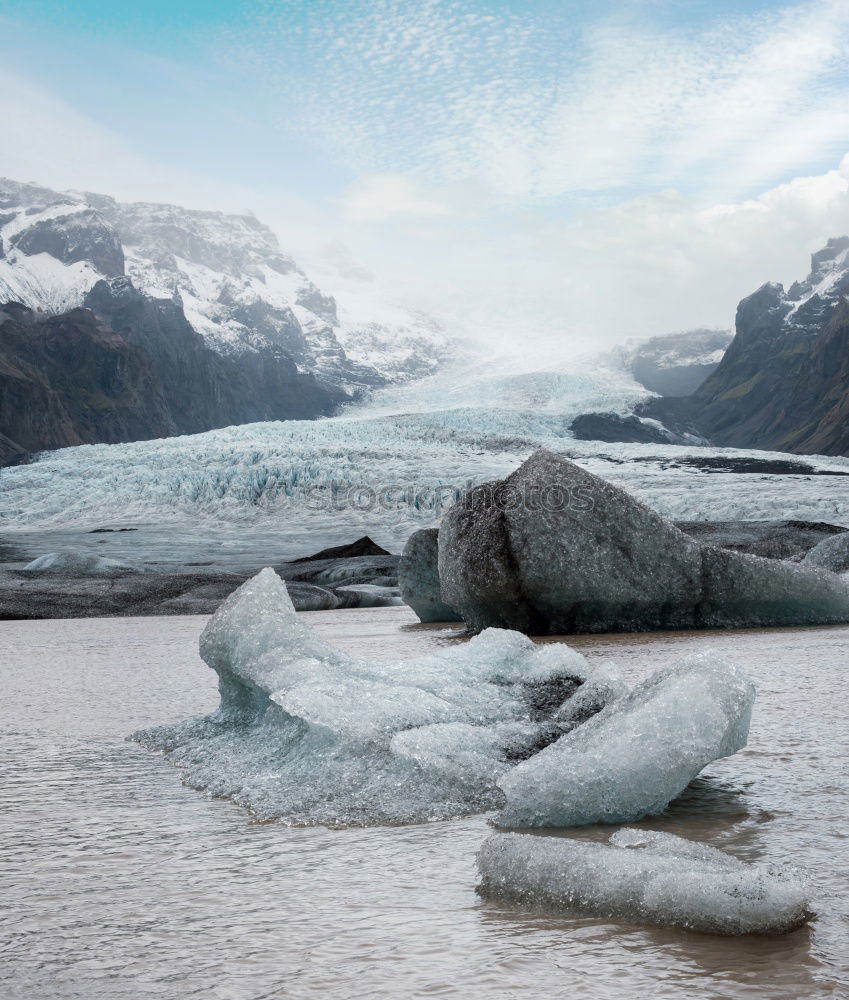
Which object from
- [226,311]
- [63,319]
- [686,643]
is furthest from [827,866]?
[226,311]

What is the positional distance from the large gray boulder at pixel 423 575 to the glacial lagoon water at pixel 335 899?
17.7ft

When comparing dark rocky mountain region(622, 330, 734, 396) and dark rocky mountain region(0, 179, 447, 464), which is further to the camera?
dark rocky mountain region(622, 330, 734, 396)

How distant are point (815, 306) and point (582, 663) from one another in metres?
118

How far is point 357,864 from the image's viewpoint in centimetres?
187

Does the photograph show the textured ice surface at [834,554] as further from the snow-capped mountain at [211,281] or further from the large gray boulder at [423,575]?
the snow-capped mountain at [211,281]

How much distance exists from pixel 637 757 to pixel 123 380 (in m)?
84.2

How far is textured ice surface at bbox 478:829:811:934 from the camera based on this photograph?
146 cm

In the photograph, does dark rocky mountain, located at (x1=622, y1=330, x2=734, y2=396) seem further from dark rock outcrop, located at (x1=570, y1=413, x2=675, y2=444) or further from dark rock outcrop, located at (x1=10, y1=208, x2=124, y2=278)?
dark rock outcrop, located at (x1=570, y1=413, x2=675, y2=444)

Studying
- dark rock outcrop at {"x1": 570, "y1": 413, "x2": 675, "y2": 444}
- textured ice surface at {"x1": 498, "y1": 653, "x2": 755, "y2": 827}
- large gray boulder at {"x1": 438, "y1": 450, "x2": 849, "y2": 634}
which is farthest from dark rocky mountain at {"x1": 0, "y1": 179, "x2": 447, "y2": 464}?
textured ice surface at {"x1": 498, "y1": 653, "x2": 755, "y2": 827}

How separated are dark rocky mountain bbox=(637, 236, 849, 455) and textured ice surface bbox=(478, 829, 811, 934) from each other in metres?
71.2

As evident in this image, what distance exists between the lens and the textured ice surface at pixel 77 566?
13608 mm

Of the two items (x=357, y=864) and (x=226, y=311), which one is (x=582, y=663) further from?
(x=226, y=311)

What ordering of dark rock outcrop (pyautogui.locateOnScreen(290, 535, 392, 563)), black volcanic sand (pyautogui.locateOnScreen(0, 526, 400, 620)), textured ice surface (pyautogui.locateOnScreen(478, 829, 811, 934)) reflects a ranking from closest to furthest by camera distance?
textured ice surface (pyautogui.locateOnScreen(478, 829, 811, 934)) < black volcanic sand (pyautogui.locateOnScreen(0, 526, 400, 620)) < dark rock outcrop (pyautogui.locateOnScreen(290, 535, 392, 563))

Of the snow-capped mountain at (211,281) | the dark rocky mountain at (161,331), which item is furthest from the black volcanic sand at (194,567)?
the snow-capped mountain at (211,281)
